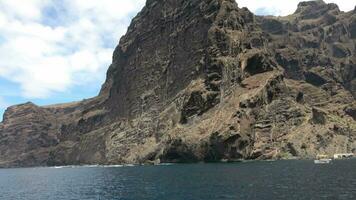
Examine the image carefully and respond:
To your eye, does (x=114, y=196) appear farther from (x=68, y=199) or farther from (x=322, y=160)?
(x=322, y=160)

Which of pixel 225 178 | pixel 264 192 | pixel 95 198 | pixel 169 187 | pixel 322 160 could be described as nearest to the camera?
pixel 264 192

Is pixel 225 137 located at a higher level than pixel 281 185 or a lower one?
higher

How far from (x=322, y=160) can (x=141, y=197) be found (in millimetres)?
107354

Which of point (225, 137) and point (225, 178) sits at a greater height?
point (225, 137)

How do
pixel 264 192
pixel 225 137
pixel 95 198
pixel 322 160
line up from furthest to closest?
pixel 225 137 < pixel 322 160 < pixel 95 198 < pixel 264 192

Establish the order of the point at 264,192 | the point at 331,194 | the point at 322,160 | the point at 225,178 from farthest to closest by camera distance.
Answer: the point at 322,160 < the point at 225,178 < the point at 264,192 < the point at 331,194

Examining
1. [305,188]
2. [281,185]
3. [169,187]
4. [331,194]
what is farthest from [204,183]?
[331,194]

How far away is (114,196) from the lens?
92.6 m

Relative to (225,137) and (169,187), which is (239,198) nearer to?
(169,187)

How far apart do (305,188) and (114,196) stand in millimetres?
33748

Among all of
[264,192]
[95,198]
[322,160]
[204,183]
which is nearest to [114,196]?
[95,198]

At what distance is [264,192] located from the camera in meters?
82.4

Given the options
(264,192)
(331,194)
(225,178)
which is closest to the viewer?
(331,194)

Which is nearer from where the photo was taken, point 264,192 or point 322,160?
point 264,192
